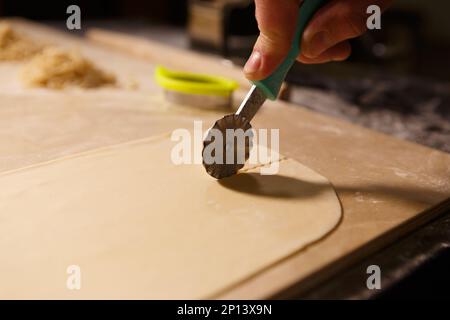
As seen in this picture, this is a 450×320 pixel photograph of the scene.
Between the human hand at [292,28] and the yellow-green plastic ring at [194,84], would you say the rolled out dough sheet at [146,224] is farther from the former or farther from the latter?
the yellow-green plastic ring at [194,84]

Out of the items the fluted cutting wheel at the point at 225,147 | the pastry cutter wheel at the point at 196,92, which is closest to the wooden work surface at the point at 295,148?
the pastry cutter wheel at the point at 196,92

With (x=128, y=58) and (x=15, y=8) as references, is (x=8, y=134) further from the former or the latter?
(x=15, y=8)

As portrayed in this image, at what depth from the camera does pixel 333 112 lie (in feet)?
6.02

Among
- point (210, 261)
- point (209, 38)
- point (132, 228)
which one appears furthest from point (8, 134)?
point (209, 38)

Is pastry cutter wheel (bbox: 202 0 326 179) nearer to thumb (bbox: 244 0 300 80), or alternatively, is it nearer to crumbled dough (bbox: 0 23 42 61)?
thumb (bbox: 244 0 300 80)

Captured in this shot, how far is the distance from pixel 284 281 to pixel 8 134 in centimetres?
90

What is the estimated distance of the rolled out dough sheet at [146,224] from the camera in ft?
2.41

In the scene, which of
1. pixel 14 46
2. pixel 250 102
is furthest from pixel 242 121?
pixel 14 46

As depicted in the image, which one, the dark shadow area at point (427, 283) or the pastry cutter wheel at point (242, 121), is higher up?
the pastry cutter wheel at point (242, 121)

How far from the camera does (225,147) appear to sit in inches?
40.3

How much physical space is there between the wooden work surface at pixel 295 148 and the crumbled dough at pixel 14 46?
91 millimetres

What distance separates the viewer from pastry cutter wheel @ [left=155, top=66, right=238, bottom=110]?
1.54m

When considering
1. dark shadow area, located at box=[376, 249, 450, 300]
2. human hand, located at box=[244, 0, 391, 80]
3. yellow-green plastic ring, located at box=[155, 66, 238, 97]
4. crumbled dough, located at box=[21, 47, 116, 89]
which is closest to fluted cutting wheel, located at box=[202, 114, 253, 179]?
human hand, located at box=[244, 0, 391, 80]

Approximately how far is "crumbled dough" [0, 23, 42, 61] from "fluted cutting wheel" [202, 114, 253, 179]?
139cm
